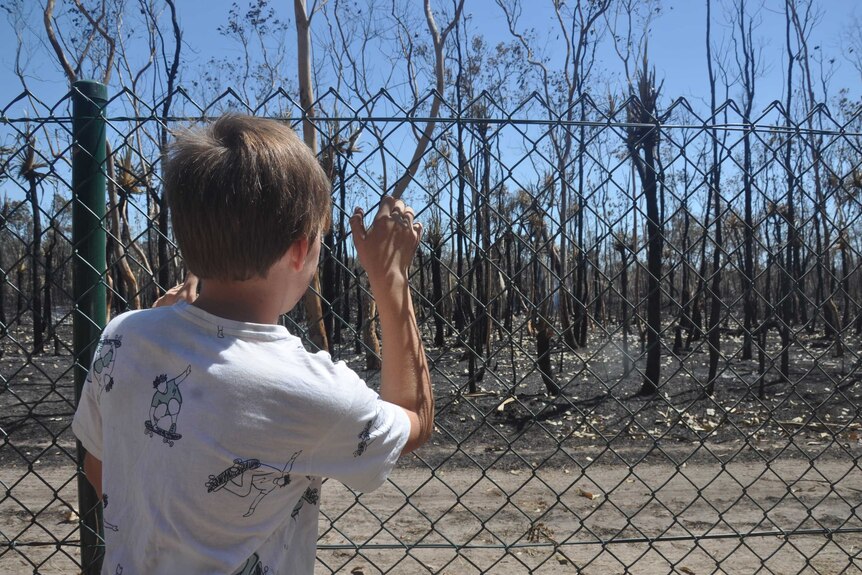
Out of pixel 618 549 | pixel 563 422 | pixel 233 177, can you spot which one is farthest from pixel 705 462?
pixel 233 177

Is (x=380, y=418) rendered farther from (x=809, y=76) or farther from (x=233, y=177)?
(x=809, y=76)

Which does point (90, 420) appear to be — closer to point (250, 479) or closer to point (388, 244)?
point (250, 479)

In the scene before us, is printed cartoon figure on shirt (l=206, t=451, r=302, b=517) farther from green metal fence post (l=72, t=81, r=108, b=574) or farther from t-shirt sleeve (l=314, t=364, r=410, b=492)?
green metal fence post (l=72, t=81, r=108, b=574)

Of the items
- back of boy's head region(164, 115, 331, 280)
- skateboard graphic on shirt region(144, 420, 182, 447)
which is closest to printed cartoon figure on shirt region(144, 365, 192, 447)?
skateboard graphic on shirt region(144, 420, 182, 447)

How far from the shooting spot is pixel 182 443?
89 cm

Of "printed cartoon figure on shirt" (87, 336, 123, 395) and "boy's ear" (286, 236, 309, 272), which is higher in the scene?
"boy's ear" (286, 236, 309, 272)

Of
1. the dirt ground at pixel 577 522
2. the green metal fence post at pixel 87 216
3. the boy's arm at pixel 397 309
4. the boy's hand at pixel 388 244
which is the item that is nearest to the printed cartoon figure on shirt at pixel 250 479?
the boy's arm at pixel 397 309

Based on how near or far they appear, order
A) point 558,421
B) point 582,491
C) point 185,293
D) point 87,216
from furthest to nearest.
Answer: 1. point 558,421
2. point 582,491
3. point 87,216
4. point 185,293

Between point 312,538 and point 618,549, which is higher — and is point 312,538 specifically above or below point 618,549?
above

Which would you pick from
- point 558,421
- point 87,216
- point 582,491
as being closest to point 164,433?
point 87,216

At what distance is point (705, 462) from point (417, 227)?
5476 mm

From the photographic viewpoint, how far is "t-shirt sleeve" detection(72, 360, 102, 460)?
→ 103 cm

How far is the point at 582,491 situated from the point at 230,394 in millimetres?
3978

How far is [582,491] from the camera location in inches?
176
